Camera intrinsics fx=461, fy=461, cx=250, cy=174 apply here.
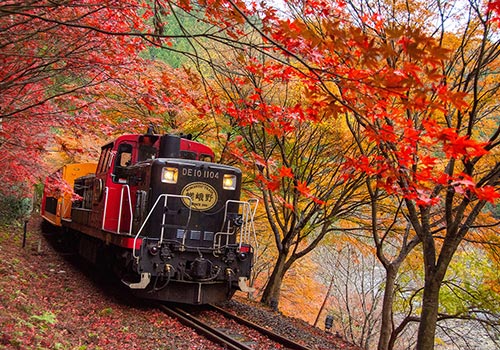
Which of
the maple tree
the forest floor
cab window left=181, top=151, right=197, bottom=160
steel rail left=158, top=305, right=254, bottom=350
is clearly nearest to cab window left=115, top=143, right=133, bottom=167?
cab window left=181, top=151, right=197, bottom=160

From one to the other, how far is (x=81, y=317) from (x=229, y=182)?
11.5 feet

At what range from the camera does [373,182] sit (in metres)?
11.4

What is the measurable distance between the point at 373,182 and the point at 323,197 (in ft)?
4.41

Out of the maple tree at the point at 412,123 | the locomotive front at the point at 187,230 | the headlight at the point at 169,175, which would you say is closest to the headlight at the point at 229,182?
the locomotive front at the point at 187,230

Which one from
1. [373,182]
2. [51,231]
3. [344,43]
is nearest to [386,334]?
[373,182]

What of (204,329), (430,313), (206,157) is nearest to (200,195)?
(206,157)

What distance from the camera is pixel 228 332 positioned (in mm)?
7348

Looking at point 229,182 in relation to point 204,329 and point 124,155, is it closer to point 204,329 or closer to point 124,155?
point 124,155

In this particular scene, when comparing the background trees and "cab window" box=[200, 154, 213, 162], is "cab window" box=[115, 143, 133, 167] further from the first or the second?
"cab window" box=[200, 154, 213, 162]

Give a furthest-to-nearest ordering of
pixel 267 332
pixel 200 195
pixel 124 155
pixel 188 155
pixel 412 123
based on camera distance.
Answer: pixel 124 155
pixel 188 155
pixel 200 195
pixel 267 332
pixel 412 123

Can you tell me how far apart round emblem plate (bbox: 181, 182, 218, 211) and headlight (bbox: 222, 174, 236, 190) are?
9.7 inches

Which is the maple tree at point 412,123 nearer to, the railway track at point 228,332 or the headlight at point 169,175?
the railway track at point 228,332

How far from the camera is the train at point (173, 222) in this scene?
7.93 metres

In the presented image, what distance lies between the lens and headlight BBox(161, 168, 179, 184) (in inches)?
328
